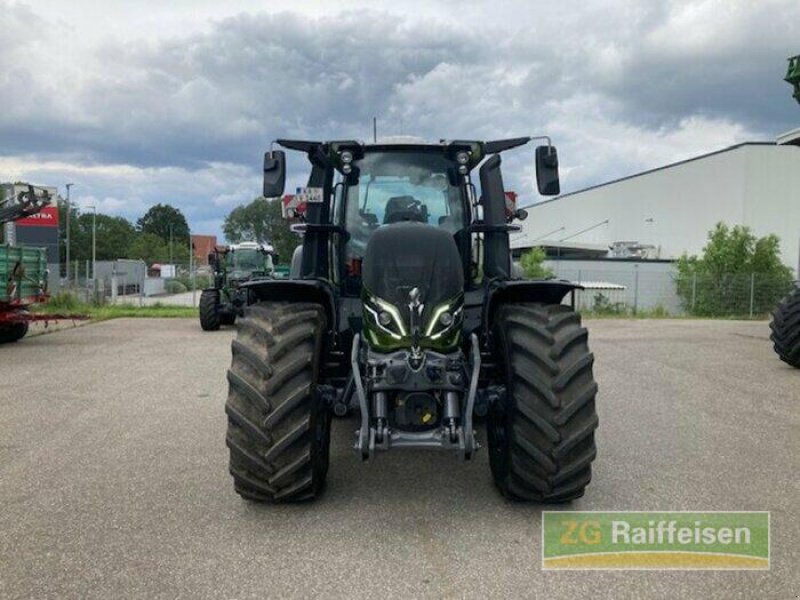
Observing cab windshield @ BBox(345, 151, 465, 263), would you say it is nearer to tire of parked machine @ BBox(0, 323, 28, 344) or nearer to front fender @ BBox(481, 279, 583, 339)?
front fender @ BBox(481, 279, 583, 339)

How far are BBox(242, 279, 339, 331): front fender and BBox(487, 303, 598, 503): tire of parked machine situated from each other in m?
1.24

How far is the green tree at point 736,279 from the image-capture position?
26078 mm

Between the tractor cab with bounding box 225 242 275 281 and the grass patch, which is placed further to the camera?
the grass patch

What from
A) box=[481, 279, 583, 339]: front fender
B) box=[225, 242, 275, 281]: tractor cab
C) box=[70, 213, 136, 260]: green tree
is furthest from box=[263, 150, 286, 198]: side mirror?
box=[70, 213, 136, 260]: green tree

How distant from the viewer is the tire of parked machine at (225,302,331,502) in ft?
12.7

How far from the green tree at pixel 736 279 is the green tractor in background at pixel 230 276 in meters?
16.7

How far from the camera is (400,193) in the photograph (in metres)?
5.34

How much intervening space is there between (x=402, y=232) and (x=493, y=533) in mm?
1857

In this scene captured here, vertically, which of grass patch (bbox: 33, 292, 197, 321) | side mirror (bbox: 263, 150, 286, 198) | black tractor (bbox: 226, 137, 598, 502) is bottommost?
grass patch (bbox: 33, 292, 197, 321)

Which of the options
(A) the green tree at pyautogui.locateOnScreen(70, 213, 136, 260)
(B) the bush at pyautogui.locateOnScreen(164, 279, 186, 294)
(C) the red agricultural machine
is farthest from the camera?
(A) the green tree at pyautogui.locateOnScreen(70, 213, 136, 260)

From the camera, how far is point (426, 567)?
135 inches

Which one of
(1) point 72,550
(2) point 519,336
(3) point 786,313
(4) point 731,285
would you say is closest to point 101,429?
(1) point 72,550

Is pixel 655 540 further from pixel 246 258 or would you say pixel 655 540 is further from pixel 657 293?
pixel 657 293

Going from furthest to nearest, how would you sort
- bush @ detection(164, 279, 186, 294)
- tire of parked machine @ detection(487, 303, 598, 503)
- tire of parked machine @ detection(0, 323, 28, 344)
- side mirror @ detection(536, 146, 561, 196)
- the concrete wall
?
bush @ detection(164, 279, 186, 294) < the concrete wall < tire of parked machine @ detection(0, 323, 28, 344) < side mirror @ detection(536, 146, 561, 196) < tire of parked machine @ detection(487, 303, 598, 503)
